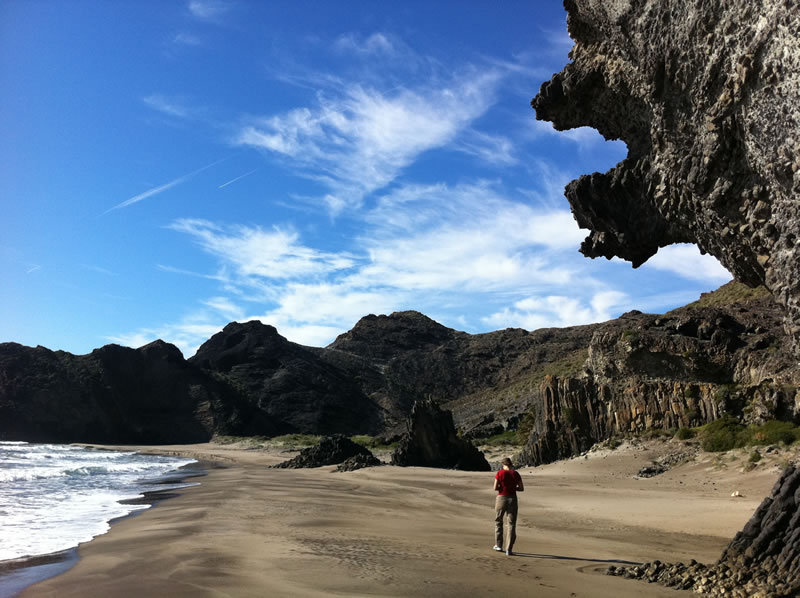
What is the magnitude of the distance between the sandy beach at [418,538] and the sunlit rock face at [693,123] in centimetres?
444

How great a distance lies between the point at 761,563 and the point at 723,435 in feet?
45.6

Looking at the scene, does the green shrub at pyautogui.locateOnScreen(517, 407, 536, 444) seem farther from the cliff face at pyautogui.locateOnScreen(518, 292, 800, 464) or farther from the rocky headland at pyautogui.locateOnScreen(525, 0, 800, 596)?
the rocky headland at pyautogui.locateOnScreen(525, 0, 800, 596)

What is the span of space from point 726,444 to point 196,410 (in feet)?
275

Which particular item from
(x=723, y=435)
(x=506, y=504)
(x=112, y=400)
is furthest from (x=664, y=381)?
(x=112, y=400)

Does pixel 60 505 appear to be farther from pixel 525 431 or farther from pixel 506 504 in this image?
pixel 525 431

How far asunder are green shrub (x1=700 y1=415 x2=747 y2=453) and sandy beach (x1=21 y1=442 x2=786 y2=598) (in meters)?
0.94

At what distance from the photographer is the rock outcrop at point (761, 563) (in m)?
6.01

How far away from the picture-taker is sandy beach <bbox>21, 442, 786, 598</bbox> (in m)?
6.88

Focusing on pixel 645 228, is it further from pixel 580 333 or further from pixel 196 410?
pixel 580 333

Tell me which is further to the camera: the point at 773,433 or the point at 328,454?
the point at 328,454

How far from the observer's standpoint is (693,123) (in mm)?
8438

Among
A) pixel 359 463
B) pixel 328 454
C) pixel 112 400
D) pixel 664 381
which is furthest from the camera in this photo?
pixel 112 400

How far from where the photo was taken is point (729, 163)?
310 inches

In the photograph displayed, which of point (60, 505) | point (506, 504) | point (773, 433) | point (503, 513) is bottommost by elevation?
point (60, 505)
